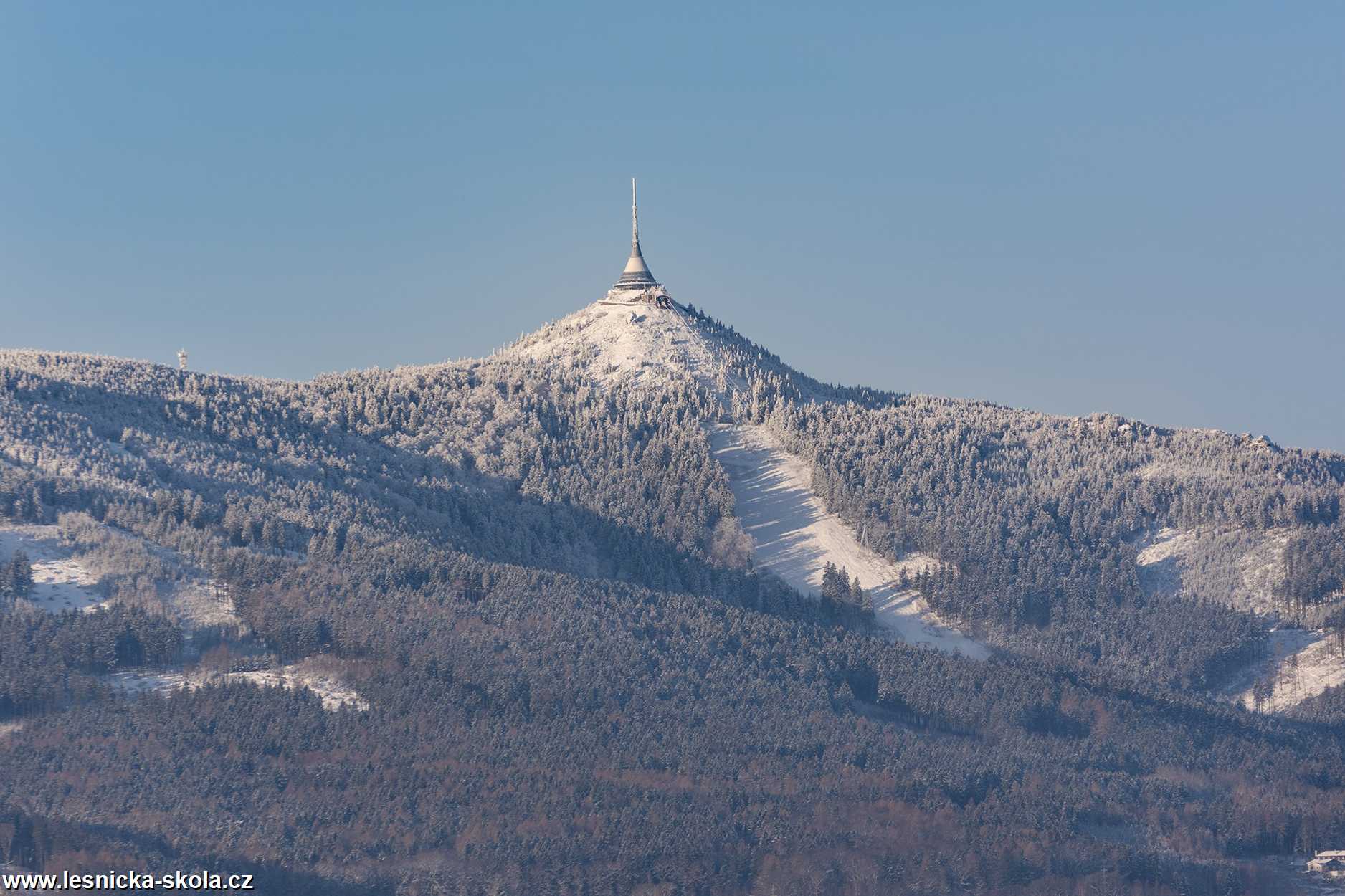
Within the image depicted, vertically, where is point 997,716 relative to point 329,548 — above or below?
below

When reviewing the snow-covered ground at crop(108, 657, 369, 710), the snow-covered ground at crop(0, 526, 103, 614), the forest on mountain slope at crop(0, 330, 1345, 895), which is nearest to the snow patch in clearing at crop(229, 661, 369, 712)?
the snow-covered ground at crop(108, 657, 369, 710)

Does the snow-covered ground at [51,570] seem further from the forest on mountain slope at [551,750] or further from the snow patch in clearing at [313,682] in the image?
the snow patch in clearing at [313,682]

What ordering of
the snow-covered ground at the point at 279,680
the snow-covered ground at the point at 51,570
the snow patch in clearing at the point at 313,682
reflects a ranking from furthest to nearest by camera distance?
the snow-covered ground at the point at 51,570 < the snow patch in clearing at the point at 313,682 < the snow-covered ground at the point at 279,680

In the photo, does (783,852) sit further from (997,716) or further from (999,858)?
(997,716)

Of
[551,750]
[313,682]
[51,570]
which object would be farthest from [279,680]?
→ [51,570]

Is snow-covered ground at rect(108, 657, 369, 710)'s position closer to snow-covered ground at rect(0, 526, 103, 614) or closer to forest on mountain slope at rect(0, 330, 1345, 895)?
forest on mountain slope at rect(0, 330, 1345, 895)

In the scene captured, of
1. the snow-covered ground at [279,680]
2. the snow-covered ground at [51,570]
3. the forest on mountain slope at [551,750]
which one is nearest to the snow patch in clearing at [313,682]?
the snow-covered ground at [279,680]

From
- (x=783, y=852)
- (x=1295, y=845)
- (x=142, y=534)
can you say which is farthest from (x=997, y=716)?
(x=142, y=534)
